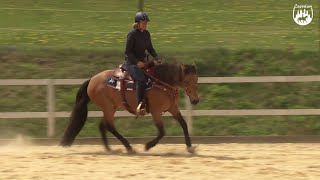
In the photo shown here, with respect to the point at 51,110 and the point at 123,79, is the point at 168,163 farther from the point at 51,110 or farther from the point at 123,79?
the point at 51,110

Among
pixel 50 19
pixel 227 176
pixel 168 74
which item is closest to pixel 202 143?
pixel 168 74

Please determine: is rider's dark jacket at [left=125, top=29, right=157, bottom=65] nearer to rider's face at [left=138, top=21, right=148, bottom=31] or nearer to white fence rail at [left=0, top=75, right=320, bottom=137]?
rider's face at [left=138, top=21, right=148, bottom=31]

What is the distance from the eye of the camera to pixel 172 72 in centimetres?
1051

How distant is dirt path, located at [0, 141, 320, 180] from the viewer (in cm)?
816

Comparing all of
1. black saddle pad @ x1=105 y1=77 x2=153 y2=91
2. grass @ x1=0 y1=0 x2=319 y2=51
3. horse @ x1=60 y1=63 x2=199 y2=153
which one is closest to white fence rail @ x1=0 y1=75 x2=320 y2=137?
horse @ x1=60 y1=63 x2=199 y2=153

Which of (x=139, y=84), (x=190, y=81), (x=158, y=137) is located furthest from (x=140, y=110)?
(x=190, y=81)

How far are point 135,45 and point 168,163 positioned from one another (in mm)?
2335

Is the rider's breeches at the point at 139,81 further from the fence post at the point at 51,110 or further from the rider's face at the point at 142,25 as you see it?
the fence post at the point at 51,110

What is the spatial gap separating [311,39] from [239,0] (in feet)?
25.7

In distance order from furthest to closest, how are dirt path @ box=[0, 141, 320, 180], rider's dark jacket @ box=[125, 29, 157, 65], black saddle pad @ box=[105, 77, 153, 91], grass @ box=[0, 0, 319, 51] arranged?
grass @ box=[0, 0, 319, 51] → black saddle pad @ box=[105, 77, 153, 91] → rider's dark jacket @ box=[125, 29, 157, 65] → dirt path @ box=[0, 141, 320, 180]

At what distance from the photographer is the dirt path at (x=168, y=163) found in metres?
Answer: 8.16

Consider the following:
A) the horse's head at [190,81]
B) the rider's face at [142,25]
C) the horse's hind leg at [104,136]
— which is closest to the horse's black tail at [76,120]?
the horse's hind leg at [104,136]

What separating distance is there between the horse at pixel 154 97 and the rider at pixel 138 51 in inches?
6.5

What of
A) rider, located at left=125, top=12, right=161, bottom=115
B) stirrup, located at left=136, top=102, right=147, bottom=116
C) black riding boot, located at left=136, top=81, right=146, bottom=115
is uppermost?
rider, located at left=125, top=12, right=161, bottom=115
